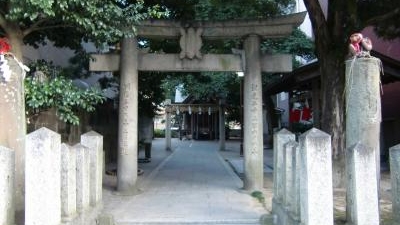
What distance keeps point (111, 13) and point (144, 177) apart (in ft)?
25.6

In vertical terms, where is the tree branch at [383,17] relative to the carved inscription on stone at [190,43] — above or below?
above

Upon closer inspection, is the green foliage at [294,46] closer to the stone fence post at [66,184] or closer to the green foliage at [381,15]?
the green foliage at [381,15]

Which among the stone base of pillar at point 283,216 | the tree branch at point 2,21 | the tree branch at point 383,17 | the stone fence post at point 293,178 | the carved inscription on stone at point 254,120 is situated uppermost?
the tree branch at point 383,17

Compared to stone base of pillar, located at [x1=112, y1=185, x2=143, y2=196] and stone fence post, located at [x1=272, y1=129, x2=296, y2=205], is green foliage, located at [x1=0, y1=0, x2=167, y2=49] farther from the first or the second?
stone base of pillar, located at [x1=112, y1=185, x2=143, y2=196]

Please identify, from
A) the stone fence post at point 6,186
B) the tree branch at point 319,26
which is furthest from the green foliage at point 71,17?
the tree branch at point 319,26

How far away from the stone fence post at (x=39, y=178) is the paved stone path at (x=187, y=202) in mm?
3186

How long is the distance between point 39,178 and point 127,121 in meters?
6.61

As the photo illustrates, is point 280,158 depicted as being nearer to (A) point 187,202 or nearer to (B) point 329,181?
(B) point 329,181

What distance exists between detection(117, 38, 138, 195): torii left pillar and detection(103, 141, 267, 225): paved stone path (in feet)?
1.80

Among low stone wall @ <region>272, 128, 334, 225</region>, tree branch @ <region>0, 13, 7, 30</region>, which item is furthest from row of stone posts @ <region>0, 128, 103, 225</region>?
low stone wall @ <region>272, 128, 334, 225</region>

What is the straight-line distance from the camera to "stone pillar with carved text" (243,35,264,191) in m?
13.2

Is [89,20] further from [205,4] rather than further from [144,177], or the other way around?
[205,4]

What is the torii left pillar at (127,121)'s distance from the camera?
13.0 metres

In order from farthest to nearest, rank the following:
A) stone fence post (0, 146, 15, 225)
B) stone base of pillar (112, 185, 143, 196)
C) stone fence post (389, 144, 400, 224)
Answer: stone base of pillar (112, 185, 143, 196) → stone fence post (0, 146, 15, 225) → stone fence post (389, 144, 400, 224)
